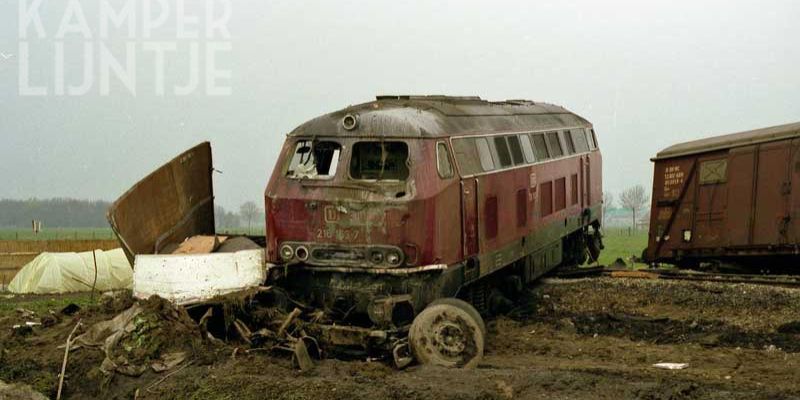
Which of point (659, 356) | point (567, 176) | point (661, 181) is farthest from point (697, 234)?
point (659, 356)

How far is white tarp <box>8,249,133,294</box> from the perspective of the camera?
2936cm

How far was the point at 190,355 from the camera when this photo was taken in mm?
11430

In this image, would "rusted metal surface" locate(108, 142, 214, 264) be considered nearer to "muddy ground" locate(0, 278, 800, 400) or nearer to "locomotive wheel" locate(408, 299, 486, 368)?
"muddy ground" locate(0, 278, 800, 400)

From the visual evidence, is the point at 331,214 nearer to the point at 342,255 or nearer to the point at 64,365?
the point at 342,255

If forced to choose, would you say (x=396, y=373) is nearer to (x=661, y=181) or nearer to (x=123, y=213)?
(x=123, y=213)

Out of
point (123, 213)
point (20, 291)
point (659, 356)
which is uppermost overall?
point (123, 213)

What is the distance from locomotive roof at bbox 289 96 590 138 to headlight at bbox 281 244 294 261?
1.58 metres

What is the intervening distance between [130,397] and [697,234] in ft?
43.6

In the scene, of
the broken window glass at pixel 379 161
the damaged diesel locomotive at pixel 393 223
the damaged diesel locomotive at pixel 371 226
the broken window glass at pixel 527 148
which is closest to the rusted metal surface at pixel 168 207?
the damaged diesel locomotive at pixel 371 226

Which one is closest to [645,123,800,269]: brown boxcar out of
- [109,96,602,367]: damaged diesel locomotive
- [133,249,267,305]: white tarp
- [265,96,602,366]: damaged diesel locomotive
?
[109,96,602,367]: damaged diesel locomotive

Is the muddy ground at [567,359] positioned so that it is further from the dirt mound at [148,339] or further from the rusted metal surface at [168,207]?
the rusted metal surface at [168,207]

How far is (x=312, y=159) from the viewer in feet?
44.0

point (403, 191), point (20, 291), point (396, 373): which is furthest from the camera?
point (20, 291)

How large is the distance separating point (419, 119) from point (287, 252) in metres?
2.45
